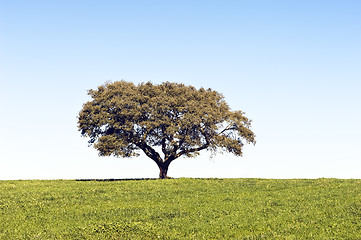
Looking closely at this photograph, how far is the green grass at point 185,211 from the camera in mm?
22547

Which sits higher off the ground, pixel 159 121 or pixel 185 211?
pixel 159 121

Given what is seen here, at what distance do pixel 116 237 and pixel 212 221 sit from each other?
5.78m

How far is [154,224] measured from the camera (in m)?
24.0

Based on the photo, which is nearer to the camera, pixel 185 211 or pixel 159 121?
pixel 185 211

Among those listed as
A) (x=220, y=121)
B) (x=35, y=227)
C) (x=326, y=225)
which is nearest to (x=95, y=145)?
(x=220, y=121)

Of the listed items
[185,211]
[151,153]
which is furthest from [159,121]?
[185,211]

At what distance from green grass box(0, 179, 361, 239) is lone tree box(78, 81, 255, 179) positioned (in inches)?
501

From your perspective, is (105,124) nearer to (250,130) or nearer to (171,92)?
(171,92)

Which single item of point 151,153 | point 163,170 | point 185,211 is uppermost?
point 151,153

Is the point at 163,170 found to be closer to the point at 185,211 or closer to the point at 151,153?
the point at 151,153

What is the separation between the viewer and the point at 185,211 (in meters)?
26.8

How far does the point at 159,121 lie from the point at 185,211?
24.0m

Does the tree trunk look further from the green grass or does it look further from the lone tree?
the green grass

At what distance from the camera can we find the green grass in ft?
74.0
